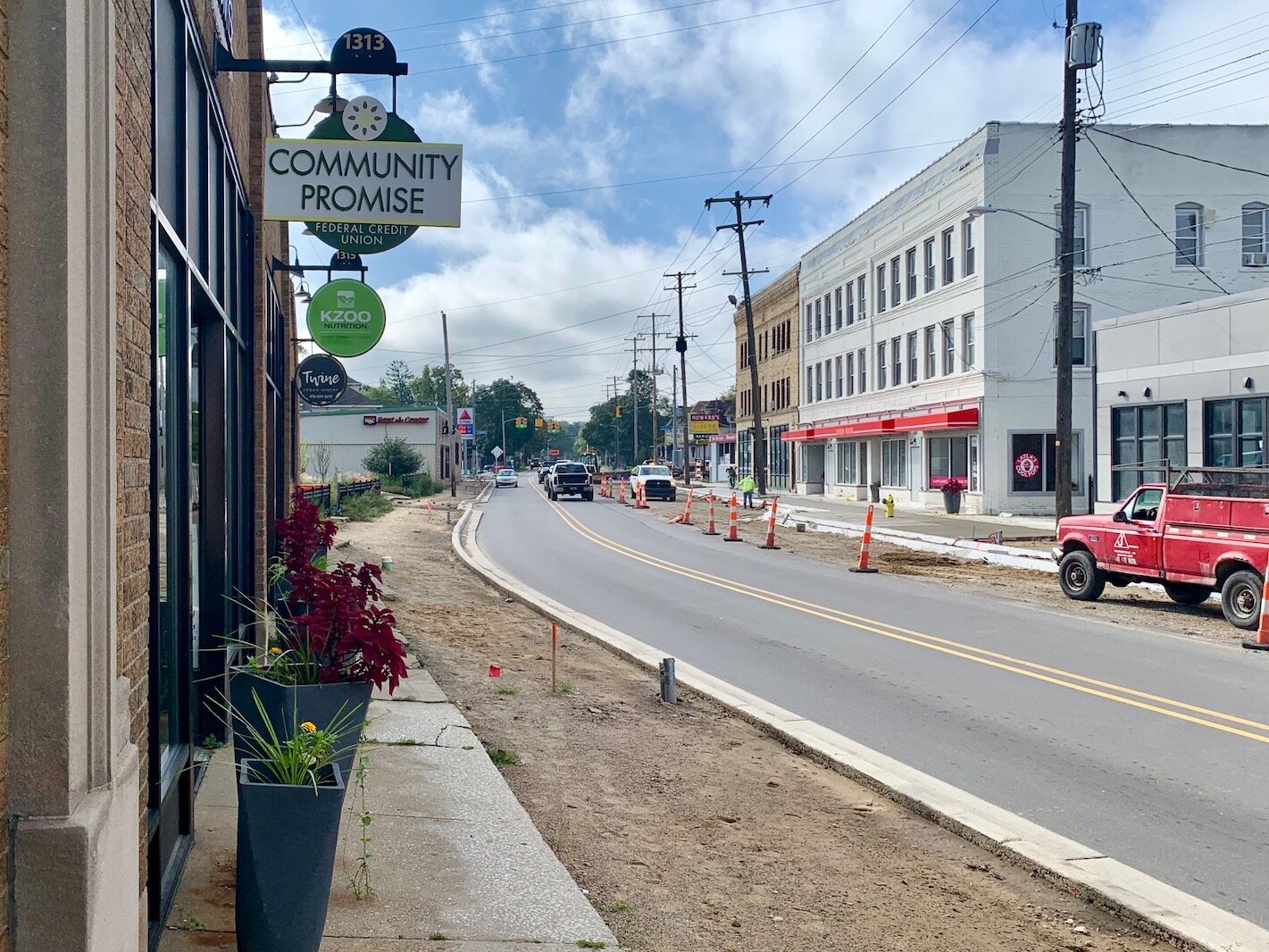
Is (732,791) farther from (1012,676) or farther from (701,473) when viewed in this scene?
(701,473)

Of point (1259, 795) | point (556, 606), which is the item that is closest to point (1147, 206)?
point (556, 606)

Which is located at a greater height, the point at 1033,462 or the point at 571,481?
the point at 1033,462

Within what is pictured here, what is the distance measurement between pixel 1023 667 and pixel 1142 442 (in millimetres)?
18637

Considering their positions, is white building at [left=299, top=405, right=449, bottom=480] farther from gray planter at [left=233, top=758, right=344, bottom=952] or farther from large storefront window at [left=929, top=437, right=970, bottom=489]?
gray planter at [left=233, top=758, right=344, bottom=952]

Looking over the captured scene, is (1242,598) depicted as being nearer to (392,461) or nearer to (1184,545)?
(1184,545)

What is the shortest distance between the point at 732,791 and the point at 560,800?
1147mm

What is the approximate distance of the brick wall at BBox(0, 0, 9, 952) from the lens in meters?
2.93

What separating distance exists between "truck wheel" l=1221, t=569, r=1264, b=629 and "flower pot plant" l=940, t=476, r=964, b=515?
2342cm

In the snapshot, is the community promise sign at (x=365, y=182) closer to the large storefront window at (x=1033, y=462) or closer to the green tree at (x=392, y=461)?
the large storefront window at (x=1033, y=462)

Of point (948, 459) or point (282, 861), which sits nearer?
point (282, 861)

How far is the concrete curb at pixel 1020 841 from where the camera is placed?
Result: 5262mm

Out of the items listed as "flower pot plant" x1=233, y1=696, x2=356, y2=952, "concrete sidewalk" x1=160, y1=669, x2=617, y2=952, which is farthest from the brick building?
"flower pot plant" x1=233, y1=696, x2=356, y2=952

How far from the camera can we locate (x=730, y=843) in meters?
6.58

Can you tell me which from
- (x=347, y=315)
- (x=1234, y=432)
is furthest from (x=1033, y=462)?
(x=347, y=315)
